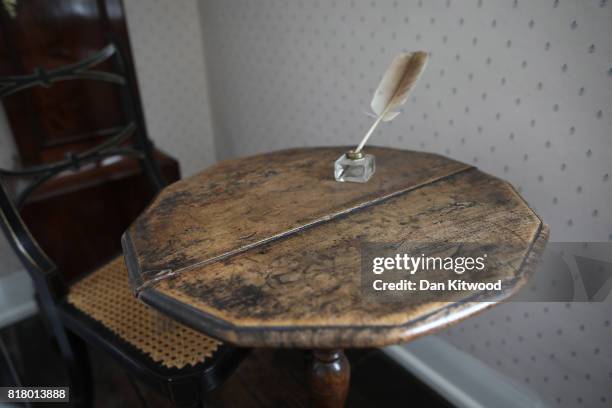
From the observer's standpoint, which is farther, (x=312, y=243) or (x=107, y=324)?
(x=107, y=324)

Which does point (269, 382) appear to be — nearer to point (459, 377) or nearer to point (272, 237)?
point (459, 377)

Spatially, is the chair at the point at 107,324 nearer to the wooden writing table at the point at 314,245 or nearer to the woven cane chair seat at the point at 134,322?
the woven cane chair seat at the point at 134,322

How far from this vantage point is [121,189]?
5.62ft

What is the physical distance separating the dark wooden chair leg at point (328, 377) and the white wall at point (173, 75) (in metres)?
1.58

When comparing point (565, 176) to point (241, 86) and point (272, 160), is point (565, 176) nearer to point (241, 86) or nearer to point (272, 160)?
point (272, 160)

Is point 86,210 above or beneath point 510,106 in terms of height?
beneath

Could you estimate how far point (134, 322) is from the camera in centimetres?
107

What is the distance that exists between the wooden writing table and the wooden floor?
60cm

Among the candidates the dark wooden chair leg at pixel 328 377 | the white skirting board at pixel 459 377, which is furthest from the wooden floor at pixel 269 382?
the dark wooden chair leg at pixel 328 377

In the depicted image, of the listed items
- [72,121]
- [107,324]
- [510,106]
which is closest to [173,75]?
[72,121]

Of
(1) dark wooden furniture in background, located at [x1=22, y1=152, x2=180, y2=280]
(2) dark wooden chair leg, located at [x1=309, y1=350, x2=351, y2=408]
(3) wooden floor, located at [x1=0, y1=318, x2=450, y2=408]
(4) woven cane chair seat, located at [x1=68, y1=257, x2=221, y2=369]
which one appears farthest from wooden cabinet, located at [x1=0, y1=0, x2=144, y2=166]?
(2) dark wooden chair leg, located at [x1=309, y1=350, x2=351, y2=408]

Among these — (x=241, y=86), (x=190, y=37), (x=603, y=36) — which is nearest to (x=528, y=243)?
(x=603, y=36)

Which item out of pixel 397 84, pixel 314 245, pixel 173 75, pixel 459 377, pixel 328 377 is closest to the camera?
pixel 314 245

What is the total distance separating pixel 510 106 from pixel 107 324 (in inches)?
44.1
